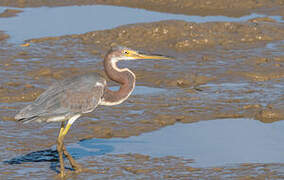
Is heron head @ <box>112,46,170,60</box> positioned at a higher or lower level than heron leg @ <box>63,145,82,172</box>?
higher

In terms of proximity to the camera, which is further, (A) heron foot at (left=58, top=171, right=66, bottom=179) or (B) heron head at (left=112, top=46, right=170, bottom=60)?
(B) heron head at (left=112, top=46, right=170, bottom=60)

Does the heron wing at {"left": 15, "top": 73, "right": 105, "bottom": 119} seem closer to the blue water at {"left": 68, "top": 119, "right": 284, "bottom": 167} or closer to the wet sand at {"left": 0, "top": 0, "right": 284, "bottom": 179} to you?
the wet sand at {"left": 0, "top": 0, "right": 284, "bottom": 179}

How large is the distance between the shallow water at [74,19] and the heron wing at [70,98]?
5969mm

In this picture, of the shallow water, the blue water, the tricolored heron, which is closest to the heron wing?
the tricolored heron

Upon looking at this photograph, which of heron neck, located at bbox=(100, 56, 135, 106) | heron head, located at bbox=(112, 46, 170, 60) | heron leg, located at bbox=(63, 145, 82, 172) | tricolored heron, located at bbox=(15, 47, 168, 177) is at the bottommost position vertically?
heron leg, located at bbox=(63, 145, 82, 172)

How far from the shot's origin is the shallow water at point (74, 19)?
44.4ft

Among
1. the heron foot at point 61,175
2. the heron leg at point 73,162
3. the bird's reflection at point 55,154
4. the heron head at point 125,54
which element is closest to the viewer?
the heron foot at point 61,175

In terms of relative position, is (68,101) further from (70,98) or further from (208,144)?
(208,144)

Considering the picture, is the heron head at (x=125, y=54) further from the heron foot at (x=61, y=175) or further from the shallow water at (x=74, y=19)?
the shallow water at (x=74, y=19)

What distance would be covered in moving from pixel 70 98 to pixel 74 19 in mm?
8132

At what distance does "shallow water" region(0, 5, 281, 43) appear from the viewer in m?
13.5

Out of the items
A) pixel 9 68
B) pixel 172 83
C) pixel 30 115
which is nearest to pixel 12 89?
pixel 9 68

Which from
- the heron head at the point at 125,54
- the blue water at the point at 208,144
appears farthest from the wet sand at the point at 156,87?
the heron head at the point at 125,54

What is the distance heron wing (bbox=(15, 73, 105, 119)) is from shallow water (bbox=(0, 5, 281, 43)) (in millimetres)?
5969
